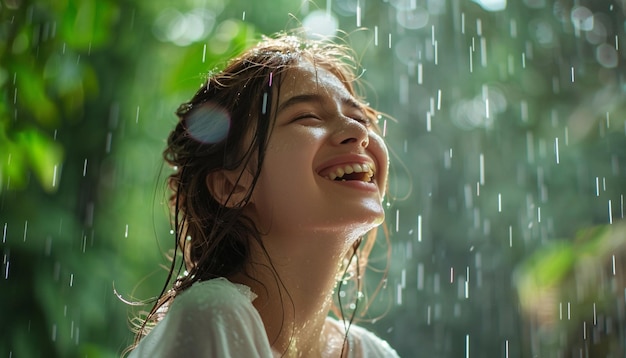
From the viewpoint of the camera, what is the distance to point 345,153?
83cm

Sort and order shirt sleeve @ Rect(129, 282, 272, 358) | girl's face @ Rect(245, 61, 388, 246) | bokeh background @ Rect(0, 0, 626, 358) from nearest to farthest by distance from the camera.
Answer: shirt sleeve @ Rect(129, 282, 272, 358), girl's face @ Rect(245, 61, 388, 246), bokeh background @ Rect(0, 0, 626, 358)

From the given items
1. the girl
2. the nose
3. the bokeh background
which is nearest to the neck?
the girl

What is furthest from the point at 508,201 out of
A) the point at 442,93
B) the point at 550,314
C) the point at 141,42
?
the point at 141,42

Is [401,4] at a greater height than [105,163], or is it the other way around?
[401,4]

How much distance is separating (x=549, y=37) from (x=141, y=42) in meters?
1.07

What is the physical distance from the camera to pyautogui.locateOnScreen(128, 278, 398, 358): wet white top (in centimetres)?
68

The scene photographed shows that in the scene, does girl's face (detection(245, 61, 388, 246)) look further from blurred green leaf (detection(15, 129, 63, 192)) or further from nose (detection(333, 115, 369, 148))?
blurred green leaf (detection(15, 129, 63, 192))

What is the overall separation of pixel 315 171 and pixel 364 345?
0.31 m

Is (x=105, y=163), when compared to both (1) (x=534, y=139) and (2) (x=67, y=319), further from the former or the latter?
(1) (x=534, y=139)

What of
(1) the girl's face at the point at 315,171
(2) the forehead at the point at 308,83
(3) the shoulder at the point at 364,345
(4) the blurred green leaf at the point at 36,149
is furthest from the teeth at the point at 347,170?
(4) the blurred green leaf at the point at 36,149

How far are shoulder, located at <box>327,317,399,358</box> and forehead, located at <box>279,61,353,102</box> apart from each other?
348 millimetres

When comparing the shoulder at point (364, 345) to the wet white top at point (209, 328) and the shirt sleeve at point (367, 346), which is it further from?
the wet white top at point (209, 328)

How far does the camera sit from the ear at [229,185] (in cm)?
86

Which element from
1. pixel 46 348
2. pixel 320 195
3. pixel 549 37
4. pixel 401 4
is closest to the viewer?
pixel 320 195
